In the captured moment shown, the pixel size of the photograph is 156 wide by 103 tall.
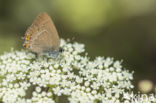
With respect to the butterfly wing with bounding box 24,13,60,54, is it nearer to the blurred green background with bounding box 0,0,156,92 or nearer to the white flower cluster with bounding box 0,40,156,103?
the white flower cluster with bounding box 0,40,156,103

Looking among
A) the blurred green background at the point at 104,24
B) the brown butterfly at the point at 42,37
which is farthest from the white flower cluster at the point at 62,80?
the blurred green background at the point at 104,24

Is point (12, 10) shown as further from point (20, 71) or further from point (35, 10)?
point (20, 71)

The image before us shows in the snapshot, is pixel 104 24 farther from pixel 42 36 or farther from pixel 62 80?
pixel 62 80

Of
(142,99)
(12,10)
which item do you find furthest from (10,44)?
(142,99)

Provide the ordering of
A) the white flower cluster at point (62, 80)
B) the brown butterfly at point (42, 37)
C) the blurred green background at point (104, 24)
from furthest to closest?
1. the blurred green background at point (104, 24)
2. the brown butterfly at point (42, 37)
3. the white flower cluster at point (62, 80)

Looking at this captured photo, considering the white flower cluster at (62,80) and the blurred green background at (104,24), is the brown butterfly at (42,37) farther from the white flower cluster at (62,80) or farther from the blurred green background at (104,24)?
the blurred green background at (104,24)

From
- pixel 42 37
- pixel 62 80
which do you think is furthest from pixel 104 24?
pixel 62 80
